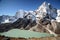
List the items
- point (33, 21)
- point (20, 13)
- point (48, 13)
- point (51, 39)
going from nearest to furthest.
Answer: point (51, 39), point (33, 21), point (48, 13), point (20, 13)

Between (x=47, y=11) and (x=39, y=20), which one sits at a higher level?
(x=47, y=11)

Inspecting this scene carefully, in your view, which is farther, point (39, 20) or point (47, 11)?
point (47, 11)

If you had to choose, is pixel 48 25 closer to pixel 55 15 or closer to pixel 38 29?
pixel 38 29

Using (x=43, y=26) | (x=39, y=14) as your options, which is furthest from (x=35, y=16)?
(x=43, y=26)

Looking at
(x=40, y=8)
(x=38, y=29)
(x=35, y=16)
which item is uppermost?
(x=40, y=8)

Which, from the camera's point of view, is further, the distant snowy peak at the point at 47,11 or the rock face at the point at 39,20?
the distant snowy peak at the point at 47,11

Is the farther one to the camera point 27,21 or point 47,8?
point 47,8

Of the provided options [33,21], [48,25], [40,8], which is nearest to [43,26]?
[48,25]

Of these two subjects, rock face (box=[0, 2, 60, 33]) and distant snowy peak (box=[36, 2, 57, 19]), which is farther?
distant snowy peak (box=[36, 2, 57, 19])

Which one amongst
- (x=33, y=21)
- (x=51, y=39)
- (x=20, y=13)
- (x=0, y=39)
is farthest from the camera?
(x=20, y=13)

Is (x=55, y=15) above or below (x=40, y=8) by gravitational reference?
below
